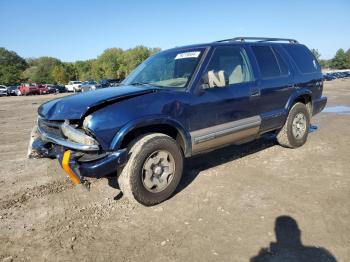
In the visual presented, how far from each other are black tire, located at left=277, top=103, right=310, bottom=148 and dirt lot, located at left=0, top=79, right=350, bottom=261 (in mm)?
475

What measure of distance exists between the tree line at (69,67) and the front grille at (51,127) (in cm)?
6739

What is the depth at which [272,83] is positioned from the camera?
16.9 ft

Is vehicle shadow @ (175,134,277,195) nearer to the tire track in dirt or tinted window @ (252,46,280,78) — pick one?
tinted window @ (252,46,280,78)

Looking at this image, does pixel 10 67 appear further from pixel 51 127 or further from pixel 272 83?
pixel 272 83

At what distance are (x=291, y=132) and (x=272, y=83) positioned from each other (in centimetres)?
115

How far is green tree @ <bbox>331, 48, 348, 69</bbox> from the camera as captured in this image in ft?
418

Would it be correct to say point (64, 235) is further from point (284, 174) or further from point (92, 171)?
point (284, 174)

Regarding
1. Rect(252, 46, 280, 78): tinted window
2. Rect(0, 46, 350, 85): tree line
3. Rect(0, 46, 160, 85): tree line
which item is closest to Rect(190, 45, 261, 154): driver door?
Rect(252, 46, 280, 78): tinted window

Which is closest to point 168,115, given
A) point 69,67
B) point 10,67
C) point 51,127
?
point 51,127

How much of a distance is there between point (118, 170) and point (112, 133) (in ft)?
1.67

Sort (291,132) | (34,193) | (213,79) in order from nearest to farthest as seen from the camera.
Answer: (213,79), (34,193), (291,132)

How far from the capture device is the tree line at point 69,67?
73750 millimetres

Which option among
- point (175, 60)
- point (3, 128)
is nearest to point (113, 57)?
point (3, 128)

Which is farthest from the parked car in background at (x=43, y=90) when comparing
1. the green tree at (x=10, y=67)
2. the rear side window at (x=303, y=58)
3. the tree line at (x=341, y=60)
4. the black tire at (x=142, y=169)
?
the tree line at (x=341, y=60)
